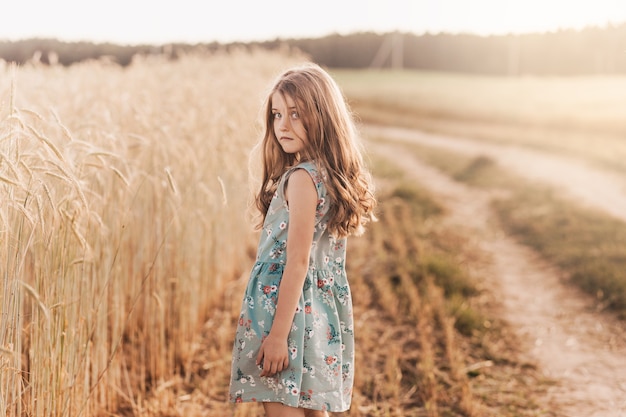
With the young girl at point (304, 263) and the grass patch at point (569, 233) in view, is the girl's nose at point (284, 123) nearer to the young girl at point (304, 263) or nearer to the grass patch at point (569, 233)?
the young girl at point (304, 263)

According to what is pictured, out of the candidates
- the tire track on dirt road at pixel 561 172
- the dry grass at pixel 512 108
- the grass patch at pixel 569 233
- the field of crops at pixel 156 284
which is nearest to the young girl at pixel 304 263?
the field of crops at pixel 156 284

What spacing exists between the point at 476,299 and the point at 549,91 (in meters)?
22.0

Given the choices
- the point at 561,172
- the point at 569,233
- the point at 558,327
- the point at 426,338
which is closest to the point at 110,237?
the point at 426,338

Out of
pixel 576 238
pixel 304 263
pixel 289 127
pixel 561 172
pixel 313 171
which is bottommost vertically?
pixel 561 172

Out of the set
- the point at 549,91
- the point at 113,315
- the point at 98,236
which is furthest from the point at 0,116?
the point at 549,91

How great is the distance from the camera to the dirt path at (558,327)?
155 inches

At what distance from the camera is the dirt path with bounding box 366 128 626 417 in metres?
3.93

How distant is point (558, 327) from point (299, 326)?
11.2 feet

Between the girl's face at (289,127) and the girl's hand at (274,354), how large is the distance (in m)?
0.62

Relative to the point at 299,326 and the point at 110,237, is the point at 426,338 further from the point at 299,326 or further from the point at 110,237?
the point at 299,326

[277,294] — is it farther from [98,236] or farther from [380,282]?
[380,282]

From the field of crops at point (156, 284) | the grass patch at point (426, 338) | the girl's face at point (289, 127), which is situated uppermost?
the girl's face at point (289, 127)

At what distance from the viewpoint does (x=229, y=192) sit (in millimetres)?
5082

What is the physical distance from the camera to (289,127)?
235 centimetres
